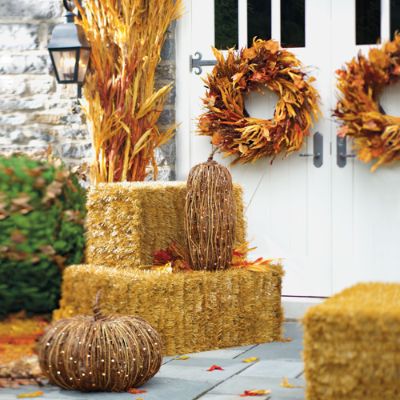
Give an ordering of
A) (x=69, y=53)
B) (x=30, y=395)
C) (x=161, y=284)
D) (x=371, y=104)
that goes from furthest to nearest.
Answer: (x=69, y=53) < (x=371, y=104) < (x=161, y=284) < (x=30, y=395)

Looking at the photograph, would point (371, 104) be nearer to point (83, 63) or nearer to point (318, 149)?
point (318, 149)

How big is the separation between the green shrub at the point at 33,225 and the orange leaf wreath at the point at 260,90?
180 centimetres

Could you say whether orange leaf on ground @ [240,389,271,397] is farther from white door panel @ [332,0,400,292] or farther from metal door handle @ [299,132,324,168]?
metal door handle @ [299,132,324,168]

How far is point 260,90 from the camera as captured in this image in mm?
6340

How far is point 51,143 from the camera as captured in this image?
22.2ft

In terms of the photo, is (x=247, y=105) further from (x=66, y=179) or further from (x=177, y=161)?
(x=66, y=179)

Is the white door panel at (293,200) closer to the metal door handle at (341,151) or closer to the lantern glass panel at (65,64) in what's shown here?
the metal door handle at (341,151)

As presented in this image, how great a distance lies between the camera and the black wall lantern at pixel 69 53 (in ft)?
20.5

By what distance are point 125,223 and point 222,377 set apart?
1224 millimetres

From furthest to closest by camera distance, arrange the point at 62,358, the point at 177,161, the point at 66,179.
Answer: the point at 177,161
the point at 66,179
the point at 62,358

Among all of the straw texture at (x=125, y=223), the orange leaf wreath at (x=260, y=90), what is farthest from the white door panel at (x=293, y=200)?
the straw texture at (x=125, y=223)

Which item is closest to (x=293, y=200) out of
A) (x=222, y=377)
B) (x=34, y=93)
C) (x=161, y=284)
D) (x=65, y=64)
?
(x=161, y=284)

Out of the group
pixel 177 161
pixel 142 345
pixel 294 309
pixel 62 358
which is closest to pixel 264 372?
pixel 142 345

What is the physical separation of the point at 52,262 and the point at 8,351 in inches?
19.7
